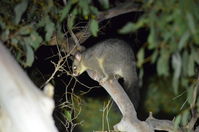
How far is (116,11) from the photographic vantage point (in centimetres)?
208

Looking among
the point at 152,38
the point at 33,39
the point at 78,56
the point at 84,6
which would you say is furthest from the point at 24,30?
the point at 78,56

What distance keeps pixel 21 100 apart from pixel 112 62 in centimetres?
200

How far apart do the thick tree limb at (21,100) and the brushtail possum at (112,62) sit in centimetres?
174

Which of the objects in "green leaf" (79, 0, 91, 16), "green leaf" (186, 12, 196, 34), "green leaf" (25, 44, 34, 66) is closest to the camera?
"green leaf" (186, 12, 196, 34)

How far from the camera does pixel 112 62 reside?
129 inches

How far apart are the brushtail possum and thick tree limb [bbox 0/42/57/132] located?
1.74 m

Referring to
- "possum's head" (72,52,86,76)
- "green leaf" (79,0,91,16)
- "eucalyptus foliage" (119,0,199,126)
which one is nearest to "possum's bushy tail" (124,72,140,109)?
"possum's head" (72,52,86,76)

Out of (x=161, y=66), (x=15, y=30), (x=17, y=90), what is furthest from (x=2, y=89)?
(x=161, y=66)

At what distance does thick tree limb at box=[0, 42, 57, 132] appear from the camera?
4.42ft

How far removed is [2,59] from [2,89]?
0.13 m

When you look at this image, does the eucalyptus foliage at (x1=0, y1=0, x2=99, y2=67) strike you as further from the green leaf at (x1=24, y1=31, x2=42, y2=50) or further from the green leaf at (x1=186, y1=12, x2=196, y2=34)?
the green leaf at (x1=186, y1=12, x2=196, y2=34)

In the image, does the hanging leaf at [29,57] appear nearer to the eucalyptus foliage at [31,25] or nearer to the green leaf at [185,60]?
the eucalyptus foliage at [31,25]

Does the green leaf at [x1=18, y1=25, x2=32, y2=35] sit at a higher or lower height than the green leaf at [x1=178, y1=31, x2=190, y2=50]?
higher

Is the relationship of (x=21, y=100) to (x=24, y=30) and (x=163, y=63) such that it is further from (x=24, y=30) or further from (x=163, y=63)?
(x=163, y=63)
